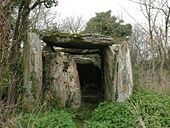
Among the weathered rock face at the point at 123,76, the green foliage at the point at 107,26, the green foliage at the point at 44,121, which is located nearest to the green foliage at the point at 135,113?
the weathered rock face at the point at 123,76

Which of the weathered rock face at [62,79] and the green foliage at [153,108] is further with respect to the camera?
the weathered rock face at [62,79]

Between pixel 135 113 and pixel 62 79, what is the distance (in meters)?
3.15

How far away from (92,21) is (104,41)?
1251cm

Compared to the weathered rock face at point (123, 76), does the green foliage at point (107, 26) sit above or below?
above

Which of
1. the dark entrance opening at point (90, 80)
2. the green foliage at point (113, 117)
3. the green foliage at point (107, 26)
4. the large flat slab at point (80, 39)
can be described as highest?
the green foliage at point (107, 26)

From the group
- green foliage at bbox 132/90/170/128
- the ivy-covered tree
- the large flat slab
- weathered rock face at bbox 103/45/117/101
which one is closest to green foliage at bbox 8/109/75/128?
the ivy-covered tree

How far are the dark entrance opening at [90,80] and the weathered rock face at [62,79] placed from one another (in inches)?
70.2

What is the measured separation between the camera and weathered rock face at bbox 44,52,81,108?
10242 mm

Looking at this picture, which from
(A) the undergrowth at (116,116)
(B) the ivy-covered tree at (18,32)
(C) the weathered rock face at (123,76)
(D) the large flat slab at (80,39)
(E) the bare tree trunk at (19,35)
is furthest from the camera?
(E) the bare tree trunk at (19,35)

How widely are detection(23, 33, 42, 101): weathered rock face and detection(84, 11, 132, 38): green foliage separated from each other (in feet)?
29.6

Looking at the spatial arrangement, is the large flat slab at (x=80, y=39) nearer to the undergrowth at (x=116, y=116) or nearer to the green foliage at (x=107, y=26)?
the undergrowth at (x=116, y=116)

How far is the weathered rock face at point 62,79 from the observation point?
33.6 feet

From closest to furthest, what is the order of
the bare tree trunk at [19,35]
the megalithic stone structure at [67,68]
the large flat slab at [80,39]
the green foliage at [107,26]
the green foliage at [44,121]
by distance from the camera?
the green foliage at [44,121]
the megalithic stone structure at [67,68]
the large flat slab at [80,39]
the bare tree trunk at [19,35]
the green foliage at [107,26]

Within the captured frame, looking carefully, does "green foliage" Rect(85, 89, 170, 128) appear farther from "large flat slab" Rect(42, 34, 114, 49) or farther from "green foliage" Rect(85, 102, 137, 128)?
"large flat slab" Rect(42, 34, 114, 49)
